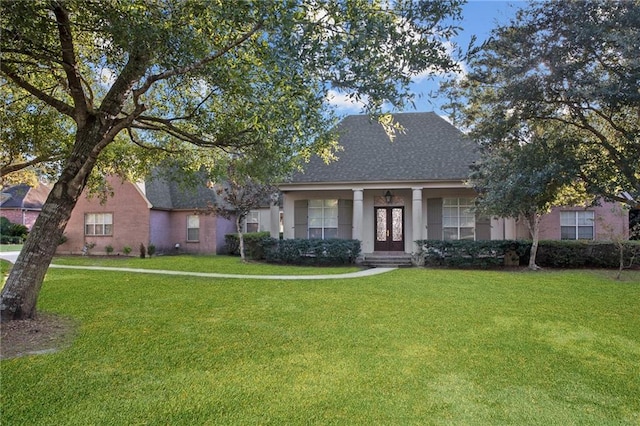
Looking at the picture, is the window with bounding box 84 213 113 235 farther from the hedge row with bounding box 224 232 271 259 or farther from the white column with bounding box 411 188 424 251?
the white column with bounding box 411 188 424 251

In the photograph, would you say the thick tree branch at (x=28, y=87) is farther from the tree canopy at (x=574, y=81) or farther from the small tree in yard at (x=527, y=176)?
the small tree in yard at (x=527, y=176)

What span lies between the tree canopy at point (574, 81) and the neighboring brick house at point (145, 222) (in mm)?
16639

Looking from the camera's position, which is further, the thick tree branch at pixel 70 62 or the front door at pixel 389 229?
the front door at pixel 389 229

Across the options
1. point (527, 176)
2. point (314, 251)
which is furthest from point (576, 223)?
point (527, 176)

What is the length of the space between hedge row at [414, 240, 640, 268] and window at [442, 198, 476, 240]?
67.7 inches

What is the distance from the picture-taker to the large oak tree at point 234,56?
17.4 feet

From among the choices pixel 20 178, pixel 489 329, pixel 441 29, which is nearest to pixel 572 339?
pixel 489 329

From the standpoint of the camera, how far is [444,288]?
10.9 metres

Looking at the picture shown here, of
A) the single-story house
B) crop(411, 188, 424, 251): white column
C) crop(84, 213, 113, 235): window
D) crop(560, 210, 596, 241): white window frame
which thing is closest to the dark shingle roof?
crop(84, 213, 113, 235): window

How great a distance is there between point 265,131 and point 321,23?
5.95 ft

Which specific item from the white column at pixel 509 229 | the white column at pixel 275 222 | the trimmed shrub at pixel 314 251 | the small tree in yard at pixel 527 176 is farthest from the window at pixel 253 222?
the small tree in yard at pixel 527 176

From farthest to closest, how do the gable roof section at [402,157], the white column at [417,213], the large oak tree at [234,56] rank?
the gable roof section at [402,157], the white column at [417,213], the large oak tree at [234,56]

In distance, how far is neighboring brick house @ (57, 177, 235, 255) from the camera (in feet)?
71.4

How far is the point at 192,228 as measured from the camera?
23.5 meters
